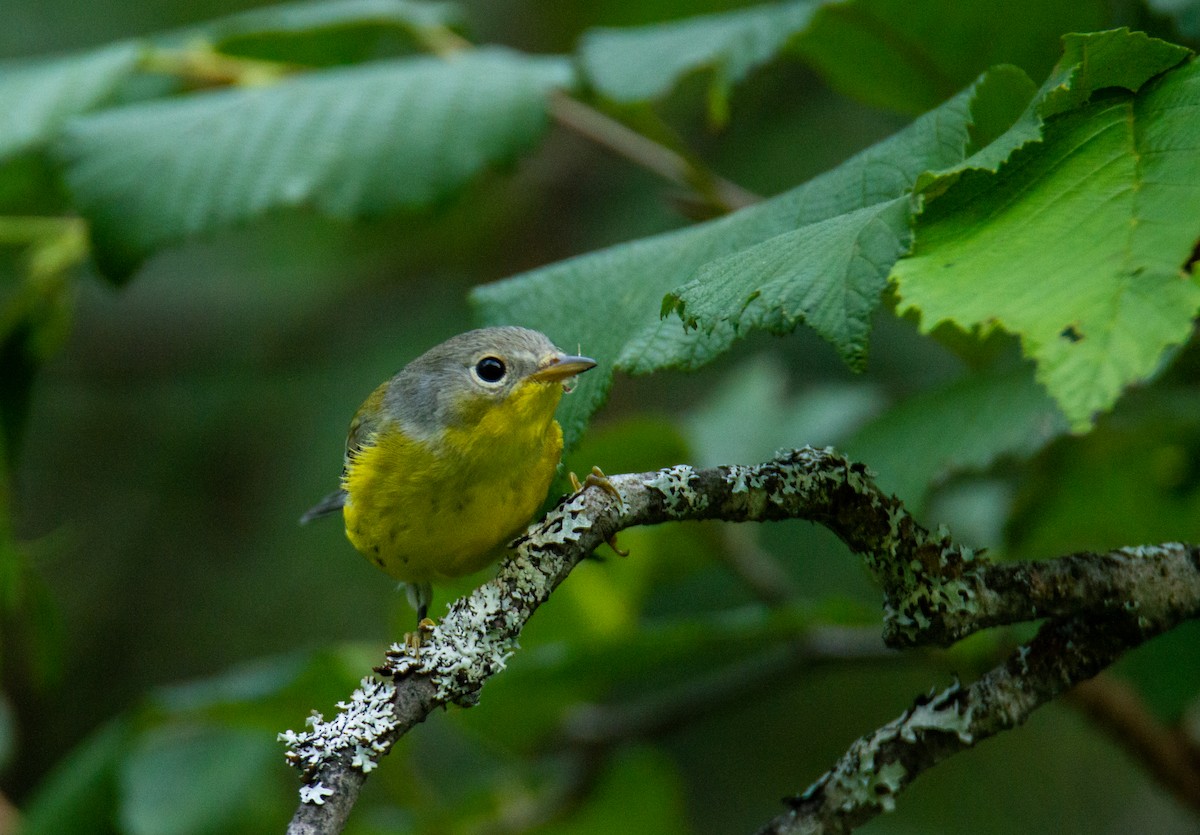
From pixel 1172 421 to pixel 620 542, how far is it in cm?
157

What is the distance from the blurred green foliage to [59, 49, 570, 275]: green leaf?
1cm

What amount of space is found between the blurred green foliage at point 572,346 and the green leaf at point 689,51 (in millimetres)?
17

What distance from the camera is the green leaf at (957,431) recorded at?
7.98ft

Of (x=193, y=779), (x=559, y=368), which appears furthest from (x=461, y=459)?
(x=193, y=779)

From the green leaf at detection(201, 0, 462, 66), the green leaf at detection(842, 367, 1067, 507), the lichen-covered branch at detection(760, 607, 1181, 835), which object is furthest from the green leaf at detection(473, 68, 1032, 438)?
the green leaf at detection(201, 0, 462, 66)

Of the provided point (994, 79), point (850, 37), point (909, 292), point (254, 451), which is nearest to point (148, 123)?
point (850, 37)

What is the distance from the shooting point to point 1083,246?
117 cm

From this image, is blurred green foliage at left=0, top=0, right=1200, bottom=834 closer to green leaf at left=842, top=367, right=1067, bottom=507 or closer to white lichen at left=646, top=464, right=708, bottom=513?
green leaf at left=842, top=367, right=1067, bottom=507

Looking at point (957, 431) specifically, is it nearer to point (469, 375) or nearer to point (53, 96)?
point (469, 375)

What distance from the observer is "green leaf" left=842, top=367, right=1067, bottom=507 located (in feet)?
7.98

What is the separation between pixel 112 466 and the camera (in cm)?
753

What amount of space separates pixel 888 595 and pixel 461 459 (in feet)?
4.10

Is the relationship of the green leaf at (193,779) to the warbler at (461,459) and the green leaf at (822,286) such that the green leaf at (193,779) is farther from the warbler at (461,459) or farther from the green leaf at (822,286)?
the green leaf at (822,286)

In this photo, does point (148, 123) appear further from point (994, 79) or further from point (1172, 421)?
point (1172, 421)
